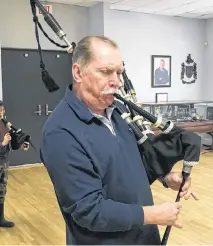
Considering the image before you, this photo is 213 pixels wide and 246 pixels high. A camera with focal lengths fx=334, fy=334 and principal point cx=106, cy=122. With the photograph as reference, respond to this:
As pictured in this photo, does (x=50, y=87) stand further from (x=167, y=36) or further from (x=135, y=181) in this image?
(x=167, y=36)

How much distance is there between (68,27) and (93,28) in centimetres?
46

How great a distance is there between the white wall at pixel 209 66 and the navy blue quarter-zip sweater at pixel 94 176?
6.46 meters

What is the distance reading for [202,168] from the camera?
5.50 meters

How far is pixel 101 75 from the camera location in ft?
3.54

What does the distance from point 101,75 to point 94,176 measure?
32cm

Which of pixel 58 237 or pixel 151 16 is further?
pixel 151 16

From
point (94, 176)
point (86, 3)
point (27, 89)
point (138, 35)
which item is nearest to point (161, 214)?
point (94, 176)

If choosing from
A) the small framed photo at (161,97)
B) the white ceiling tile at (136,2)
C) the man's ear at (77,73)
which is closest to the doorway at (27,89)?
the white ceiling tile at (136,2)

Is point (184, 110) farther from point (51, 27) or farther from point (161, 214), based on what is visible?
point (161, 214)

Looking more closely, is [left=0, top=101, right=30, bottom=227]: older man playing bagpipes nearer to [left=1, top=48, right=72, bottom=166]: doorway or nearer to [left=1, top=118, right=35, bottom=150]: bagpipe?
[left=1, top=118, right=35, bottom=150]: bagpipe

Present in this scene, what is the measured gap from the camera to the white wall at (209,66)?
281 inches

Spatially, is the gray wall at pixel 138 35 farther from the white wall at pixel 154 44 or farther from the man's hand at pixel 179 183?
the man's hand at pixel 179 183

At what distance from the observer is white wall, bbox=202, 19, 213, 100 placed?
281 inches

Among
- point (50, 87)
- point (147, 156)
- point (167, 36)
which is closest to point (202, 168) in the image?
point (167, 36)
